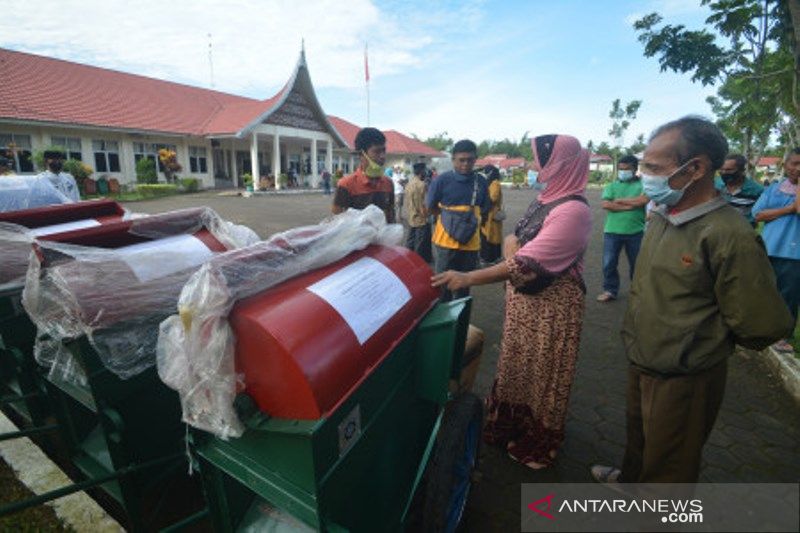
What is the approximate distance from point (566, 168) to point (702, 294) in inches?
35.4

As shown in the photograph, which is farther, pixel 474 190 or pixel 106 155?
pixel 106 155

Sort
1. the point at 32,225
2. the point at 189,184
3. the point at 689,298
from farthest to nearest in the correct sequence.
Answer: the point at 189,184
the point at 32,225
the point at 689,298

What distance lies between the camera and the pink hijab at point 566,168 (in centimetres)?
225

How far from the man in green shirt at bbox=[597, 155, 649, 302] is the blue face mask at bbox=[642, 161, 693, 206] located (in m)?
3.58

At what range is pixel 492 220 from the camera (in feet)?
17.0

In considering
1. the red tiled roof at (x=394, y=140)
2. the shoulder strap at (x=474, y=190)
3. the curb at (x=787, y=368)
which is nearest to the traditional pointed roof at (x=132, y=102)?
the red tiled roof at (x=394, y=140)

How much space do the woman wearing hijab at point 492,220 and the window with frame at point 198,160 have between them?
22632mm

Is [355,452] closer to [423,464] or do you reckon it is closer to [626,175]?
[423,464]

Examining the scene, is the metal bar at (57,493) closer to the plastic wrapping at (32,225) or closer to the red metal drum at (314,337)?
the red metal drum at (314,337)

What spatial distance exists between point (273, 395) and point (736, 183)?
5437 mm

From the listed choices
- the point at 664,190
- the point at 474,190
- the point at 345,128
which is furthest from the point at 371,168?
the point at 345,128

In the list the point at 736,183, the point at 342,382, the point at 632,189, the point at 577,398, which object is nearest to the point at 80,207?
the point at 342,382

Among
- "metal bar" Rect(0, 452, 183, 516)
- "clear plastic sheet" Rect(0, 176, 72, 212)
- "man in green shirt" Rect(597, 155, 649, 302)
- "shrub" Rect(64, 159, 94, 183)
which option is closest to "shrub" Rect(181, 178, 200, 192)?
"shrub" Rect(64, 159, 94, 183)

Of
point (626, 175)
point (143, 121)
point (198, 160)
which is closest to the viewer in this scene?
point (626, 175)
